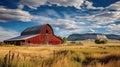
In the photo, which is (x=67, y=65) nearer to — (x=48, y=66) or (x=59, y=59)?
(x=59, y=59)

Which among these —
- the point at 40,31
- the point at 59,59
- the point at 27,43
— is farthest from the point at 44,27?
the point at 59,59

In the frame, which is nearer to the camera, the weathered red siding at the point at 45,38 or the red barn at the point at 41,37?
the red barn at the point at 41,37

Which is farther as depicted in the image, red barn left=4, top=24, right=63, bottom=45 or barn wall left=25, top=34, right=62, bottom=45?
barn wall left=25, top=34, right=62, bottom=45

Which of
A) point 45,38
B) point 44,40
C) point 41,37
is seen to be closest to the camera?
point 41,37

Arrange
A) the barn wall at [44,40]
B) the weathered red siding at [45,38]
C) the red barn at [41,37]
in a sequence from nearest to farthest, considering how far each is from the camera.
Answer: the red barn at [41,37], the barn wall at [44,40], the weathered red siding at [45,38]

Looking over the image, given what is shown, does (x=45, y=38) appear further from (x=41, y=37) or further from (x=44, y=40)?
(x=41, y=37)

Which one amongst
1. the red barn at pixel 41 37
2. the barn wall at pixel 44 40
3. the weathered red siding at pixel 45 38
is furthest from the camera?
the weathered red siding at pixel 45 38

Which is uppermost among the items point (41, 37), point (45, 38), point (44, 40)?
point (41, 37)

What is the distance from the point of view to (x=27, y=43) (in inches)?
2264

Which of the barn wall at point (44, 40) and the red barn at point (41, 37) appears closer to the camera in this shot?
the red barn at point (41, 37)

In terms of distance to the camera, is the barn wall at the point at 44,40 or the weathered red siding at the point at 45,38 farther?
the weathered red siding at the point at 45,38

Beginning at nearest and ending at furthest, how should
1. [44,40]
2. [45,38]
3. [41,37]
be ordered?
[41,37], [44,40], [45,38]

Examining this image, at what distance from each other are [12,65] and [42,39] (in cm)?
5315

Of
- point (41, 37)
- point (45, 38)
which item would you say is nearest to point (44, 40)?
point (45, 38)
